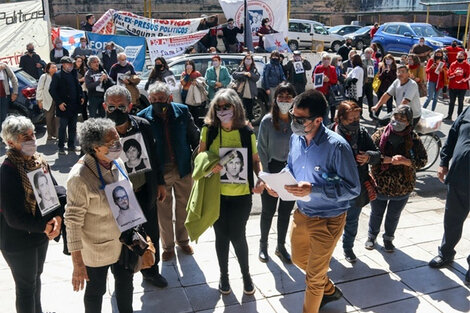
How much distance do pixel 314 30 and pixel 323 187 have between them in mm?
25876

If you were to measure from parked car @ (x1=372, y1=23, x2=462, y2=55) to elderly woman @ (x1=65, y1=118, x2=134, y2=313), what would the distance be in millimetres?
21167

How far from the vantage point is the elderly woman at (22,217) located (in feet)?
10.8

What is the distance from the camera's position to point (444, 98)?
15.0m

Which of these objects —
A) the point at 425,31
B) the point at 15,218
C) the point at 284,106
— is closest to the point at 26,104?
the point at 284,106

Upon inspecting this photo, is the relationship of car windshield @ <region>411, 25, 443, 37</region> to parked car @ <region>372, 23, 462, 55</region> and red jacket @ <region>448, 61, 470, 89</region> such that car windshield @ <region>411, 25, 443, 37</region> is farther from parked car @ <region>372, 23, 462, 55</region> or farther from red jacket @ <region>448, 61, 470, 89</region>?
red jacket @ <region>448, 61, 470, 89</region>

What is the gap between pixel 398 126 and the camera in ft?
15.8

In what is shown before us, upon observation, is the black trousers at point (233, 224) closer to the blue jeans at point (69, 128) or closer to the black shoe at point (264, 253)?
the black shoe at point (264, 253)

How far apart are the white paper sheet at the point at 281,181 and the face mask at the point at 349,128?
1.17m

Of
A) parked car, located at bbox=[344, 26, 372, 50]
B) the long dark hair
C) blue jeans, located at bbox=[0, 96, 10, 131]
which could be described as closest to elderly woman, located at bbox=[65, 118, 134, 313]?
the long dark hair

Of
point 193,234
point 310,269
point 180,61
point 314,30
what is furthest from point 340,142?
point 314,30

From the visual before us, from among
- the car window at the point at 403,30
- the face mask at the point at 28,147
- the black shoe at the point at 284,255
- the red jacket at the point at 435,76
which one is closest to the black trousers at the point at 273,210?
the black shoe at the point at 284,255

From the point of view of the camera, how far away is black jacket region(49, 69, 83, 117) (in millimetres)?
9078

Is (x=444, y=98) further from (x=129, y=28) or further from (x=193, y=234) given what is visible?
(x=193, y=234)

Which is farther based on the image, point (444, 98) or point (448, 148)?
point (444, 98)
